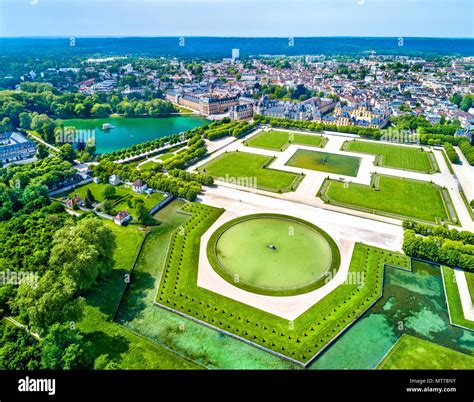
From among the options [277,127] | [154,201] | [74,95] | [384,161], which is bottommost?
[154,201]

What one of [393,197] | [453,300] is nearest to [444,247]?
[453,300]

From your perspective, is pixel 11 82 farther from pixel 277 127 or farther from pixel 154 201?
pixel 154 201

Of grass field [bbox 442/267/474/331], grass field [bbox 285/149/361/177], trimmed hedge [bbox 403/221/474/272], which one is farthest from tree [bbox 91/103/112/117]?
grass field [bbox 442/267/474/331]

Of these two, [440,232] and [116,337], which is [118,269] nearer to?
[116,337]

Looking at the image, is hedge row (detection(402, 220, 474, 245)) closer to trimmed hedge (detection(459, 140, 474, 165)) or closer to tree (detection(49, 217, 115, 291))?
trimmed hedge (detection(459, 140, 474, 165))
